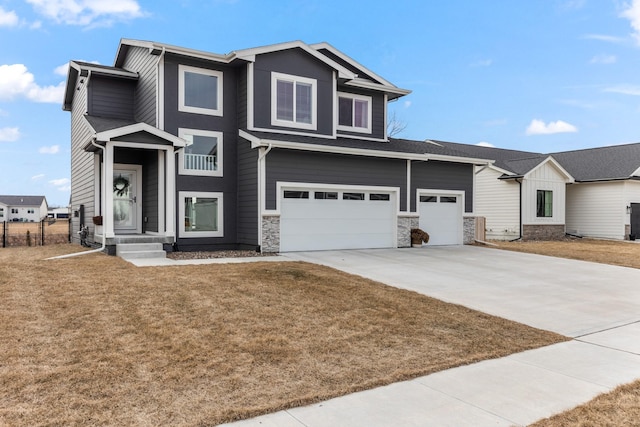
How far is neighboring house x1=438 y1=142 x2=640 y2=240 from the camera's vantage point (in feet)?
74.7

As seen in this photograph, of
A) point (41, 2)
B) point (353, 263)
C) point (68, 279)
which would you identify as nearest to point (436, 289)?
point (353, 263)

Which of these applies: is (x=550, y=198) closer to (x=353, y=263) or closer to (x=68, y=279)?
(x=353, y=263)

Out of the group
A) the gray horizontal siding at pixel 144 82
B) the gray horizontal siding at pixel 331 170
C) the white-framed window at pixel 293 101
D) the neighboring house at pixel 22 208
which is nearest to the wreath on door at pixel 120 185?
the gray horizontal siding at pixel 144 82

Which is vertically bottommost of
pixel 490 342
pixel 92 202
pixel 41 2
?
pixel 490 342

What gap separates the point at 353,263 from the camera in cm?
1156

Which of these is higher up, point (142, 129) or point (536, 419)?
point (142, 129)

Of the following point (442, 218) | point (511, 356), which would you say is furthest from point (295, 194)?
point (511, 356)

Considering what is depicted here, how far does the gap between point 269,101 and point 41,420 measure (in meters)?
12.3

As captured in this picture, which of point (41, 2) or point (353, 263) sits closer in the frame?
point (353, 263)

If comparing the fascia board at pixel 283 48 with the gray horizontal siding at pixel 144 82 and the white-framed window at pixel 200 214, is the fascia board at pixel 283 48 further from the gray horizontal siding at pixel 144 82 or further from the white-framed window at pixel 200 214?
the white-framed window at pixel 200 214

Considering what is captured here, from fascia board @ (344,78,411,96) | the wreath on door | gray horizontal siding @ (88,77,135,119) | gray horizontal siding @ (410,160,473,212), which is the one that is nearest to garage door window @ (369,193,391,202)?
gray horizontal siding @ (410,160,473,212)

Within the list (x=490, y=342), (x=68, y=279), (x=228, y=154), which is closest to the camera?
(x=490, y=342)

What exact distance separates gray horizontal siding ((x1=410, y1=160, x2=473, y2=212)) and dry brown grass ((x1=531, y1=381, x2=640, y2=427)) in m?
12.3

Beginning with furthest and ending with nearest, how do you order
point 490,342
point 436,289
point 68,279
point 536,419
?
1. point 436,289
2. point 68,279
3. point 490,342
4. point 536,419
